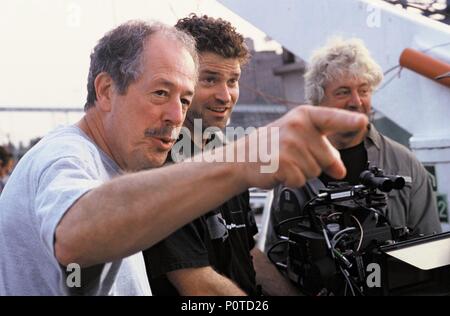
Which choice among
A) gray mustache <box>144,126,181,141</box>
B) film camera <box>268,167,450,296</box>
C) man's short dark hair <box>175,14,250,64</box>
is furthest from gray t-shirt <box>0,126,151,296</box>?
man's short dark hair <box>175,14,250,64</box>

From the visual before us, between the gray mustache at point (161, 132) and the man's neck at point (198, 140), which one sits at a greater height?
the gray mustache at point (161, 132)

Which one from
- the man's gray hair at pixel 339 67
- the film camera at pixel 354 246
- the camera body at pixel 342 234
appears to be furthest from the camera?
the man's gray hair at pixel 339 67

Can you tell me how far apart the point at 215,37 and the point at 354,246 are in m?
0.84

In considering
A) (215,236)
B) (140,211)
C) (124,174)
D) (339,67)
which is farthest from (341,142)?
(140,211)

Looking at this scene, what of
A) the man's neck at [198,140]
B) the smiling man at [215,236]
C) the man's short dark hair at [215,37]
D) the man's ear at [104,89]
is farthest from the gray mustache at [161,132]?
the man's short dark hair at [215,37]

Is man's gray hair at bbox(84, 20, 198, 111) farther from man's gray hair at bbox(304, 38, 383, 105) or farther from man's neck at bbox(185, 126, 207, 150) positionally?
man's gray hair at bbox(304, 38, 383, 105)

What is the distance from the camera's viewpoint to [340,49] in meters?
1.99

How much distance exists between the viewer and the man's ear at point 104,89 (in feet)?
3.43

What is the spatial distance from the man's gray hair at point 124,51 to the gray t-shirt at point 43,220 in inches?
6.8

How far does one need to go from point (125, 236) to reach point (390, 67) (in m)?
2.11

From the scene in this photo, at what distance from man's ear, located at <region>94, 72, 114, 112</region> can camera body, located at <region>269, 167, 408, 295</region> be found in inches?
23.4

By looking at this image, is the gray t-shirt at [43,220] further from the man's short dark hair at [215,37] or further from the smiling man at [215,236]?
the man's short dark hair at [215,37]

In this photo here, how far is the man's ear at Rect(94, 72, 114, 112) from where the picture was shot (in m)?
1.04
